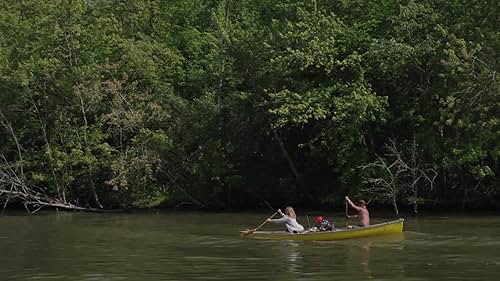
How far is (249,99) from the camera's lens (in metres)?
35.8

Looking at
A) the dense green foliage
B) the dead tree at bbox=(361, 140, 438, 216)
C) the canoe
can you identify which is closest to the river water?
the canoe

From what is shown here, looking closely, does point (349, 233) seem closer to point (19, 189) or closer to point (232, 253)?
point (232, 253)

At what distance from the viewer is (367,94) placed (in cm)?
3219

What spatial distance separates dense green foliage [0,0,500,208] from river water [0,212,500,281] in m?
4.39

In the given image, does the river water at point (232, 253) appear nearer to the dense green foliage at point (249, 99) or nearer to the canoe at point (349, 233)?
the canoe at point (349, 233)

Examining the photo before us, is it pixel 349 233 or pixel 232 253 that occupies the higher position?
pixel 349 233

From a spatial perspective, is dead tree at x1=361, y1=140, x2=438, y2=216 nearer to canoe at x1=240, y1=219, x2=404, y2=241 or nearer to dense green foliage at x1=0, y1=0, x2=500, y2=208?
dense green foliage at x1=0, y1=0, x2=500, y2=208

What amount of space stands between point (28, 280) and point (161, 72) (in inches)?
973

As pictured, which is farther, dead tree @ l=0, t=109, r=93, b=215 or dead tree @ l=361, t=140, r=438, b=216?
dead tree @ l=0, t=109, r=93, b=215

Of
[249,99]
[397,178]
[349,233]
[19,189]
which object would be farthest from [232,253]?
[19,189]

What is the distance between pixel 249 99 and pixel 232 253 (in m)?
15.2

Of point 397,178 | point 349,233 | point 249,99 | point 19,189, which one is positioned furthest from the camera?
point 19,189

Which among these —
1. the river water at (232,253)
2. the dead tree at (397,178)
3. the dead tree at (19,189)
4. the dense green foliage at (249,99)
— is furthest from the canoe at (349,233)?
the dead tree at (19,189)

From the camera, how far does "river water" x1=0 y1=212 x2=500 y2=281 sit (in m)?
17.6
